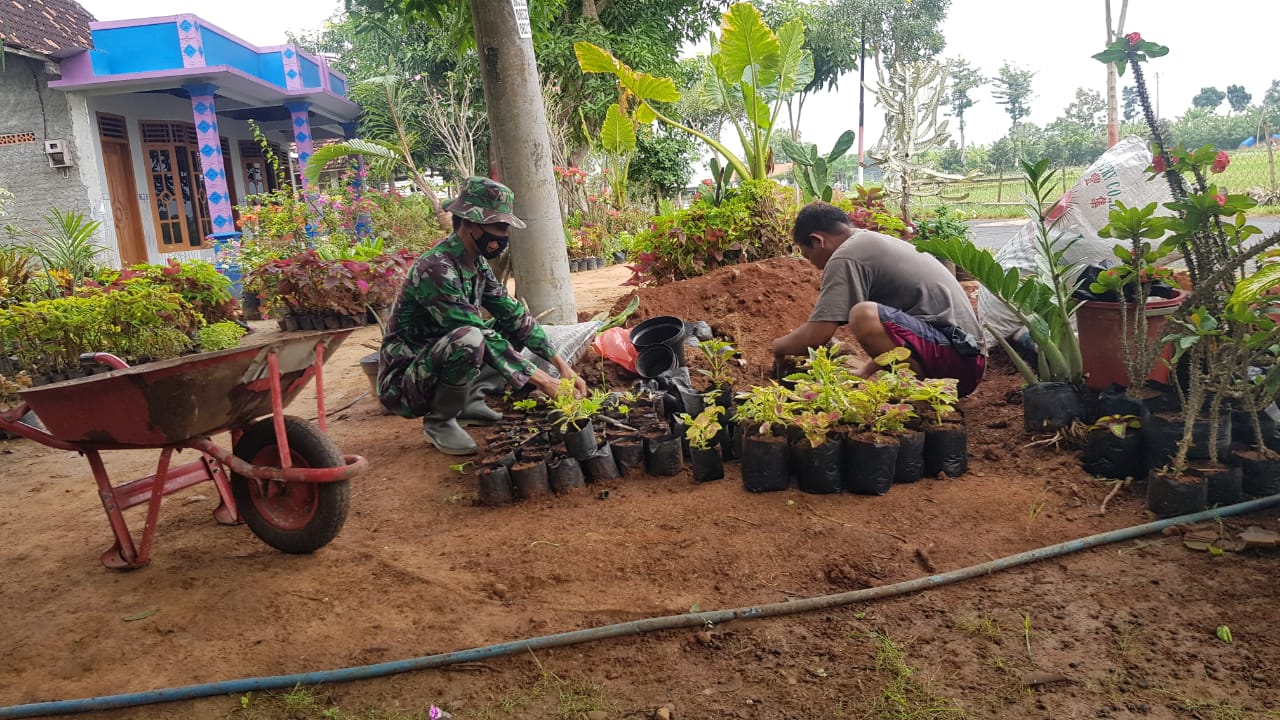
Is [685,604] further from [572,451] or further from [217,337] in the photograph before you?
[217,337]

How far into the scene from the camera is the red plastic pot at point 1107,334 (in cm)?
327

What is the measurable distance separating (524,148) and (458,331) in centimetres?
170

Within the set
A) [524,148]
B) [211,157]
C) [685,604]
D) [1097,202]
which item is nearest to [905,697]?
[685,604]

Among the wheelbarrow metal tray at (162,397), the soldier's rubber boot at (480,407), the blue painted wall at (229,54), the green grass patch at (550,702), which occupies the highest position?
the blue painted wall at (229,54)

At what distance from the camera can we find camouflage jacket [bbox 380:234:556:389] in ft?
12.4

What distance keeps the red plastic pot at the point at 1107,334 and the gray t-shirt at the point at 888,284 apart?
0.53 m

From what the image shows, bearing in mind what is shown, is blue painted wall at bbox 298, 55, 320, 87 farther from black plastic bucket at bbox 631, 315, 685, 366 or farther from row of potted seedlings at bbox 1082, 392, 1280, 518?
row of potted seedlings at bbox 1082, 392, 1280, 518

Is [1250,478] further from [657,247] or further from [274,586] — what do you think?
[657,247]

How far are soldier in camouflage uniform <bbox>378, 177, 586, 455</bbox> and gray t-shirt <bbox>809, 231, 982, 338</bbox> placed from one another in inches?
51.5

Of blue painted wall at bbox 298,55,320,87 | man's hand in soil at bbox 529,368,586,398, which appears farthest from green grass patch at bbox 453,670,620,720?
blue painted wall at bbox 298,55,320,87

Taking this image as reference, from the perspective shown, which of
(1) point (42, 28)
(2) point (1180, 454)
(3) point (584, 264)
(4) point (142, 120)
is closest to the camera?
(2) point (1180, 454)

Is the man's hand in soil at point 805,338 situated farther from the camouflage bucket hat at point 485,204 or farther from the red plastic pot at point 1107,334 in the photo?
the camouflage bucket hat at point 485,204

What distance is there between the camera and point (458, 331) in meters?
3.76

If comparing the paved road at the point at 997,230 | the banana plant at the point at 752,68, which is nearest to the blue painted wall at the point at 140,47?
the banana plant at the point at 752,68
